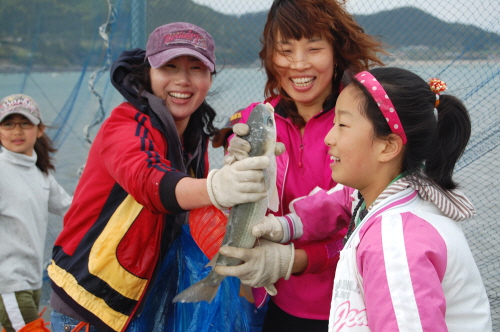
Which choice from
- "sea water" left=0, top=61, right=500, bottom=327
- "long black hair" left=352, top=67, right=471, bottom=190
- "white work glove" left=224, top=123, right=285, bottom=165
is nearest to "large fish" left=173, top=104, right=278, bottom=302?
"white work glove" left=224, top=123, right=285, bottom=165

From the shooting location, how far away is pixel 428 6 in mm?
4266

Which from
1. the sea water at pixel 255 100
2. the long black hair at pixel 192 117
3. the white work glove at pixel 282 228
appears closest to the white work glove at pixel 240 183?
the white work glove at pixel 282 228

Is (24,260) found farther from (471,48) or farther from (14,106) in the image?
(471,48)

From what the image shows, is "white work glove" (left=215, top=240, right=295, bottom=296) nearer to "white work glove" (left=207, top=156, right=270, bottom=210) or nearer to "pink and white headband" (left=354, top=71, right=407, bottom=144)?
"white work glove" (left=207, top=156, right=270, bottom=210)

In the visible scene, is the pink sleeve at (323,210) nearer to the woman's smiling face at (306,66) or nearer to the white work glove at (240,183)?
the white work glove at (240,183)

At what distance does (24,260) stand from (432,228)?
366 centimetres

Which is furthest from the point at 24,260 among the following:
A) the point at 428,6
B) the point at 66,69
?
the point at 428,6

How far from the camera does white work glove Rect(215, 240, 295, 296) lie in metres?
2.25

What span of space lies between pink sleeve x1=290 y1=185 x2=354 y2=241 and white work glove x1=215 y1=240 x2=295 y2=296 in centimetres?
15

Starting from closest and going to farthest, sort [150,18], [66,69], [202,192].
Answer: [202,192], [150,18], [66,69]

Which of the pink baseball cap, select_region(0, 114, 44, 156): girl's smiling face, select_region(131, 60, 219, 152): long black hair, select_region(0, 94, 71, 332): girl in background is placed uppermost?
the pink baseball cap

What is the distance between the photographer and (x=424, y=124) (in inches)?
69.2

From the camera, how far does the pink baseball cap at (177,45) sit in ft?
8.61

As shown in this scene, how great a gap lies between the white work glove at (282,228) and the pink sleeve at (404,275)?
2.64ft
